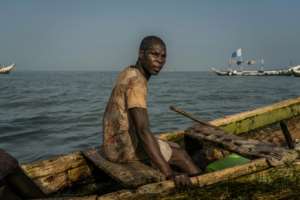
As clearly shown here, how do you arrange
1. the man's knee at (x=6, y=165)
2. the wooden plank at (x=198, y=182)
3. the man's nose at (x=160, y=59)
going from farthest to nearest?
the man's nose at (x=160, y=59), the wooden plank at (x=198, y=182), the man's knee at (x=6, y=165)

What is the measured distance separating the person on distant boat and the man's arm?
1042 millimetres

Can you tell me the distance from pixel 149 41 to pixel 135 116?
2.64 ft

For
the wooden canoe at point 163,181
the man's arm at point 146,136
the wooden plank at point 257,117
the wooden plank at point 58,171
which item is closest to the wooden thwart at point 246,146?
the wooden canoe at point 163,181

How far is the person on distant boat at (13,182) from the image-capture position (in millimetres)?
2434

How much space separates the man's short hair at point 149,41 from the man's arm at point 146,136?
2.20 ft

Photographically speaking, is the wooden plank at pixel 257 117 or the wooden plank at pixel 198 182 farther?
the wooden plank at pixel 257 117

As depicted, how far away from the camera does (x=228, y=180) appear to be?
10.8ft

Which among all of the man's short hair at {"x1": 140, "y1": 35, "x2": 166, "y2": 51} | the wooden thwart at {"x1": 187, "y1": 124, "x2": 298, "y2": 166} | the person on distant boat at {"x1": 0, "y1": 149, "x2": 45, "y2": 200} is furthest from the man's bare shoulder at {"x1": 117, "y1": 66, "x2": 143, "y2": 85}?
the wooden thwart at {"x1": 187, "y1": 124, "x2": 298, "y2": 166}

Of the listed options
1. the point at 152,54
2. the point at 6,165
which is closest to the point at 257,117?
the point at 152,54

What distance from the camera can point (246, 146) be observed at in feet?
13.3

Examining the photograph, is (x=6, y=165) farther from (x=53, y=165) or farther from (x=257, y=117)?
(x=257, y=117)

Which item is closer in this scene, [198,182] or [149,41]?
[198,182]

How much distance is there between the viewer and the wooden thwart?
362cm

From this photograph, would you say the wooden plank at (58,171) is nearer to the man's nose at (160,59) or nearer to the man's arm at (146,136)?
the man's arm at (146,136)
